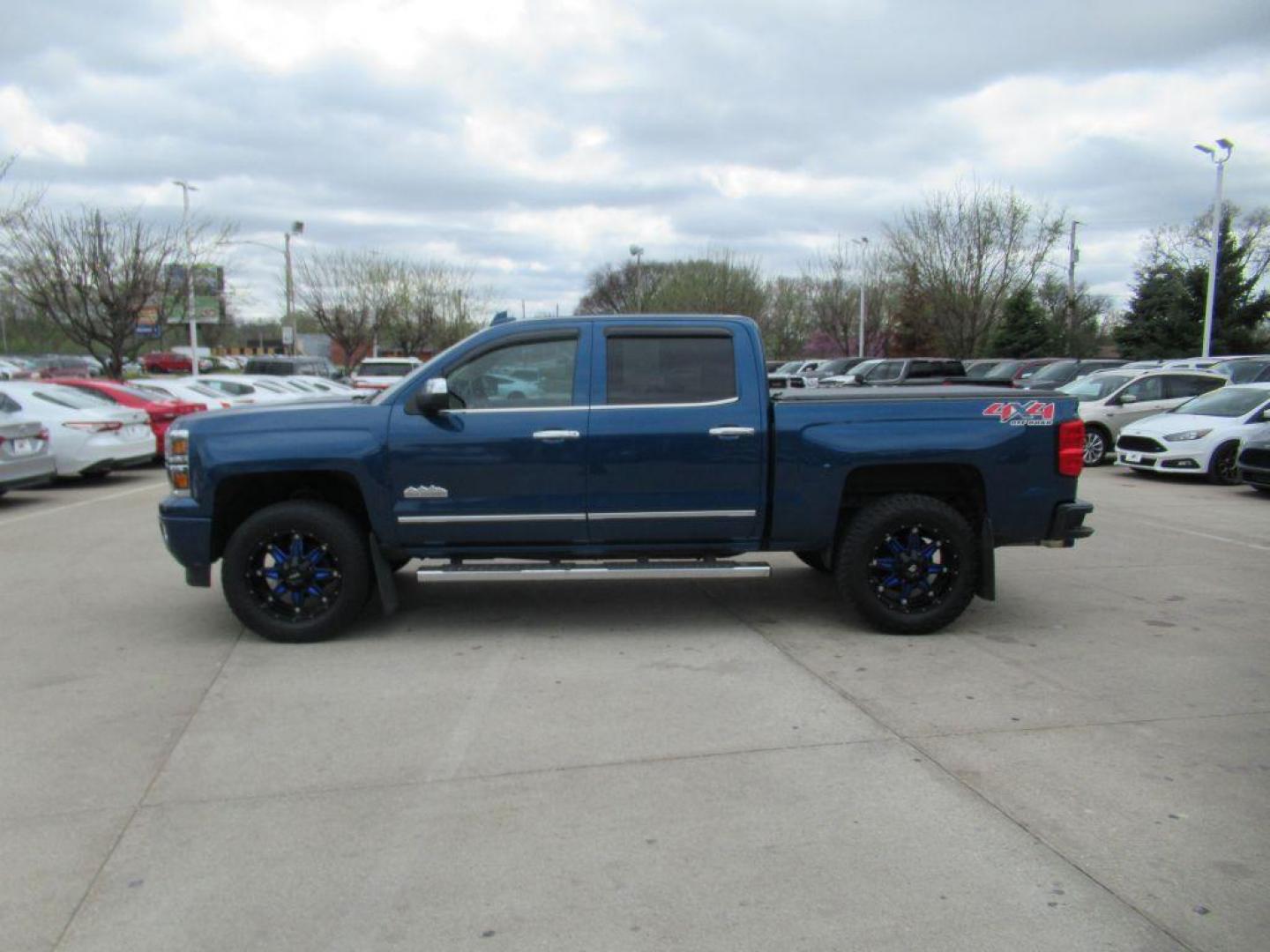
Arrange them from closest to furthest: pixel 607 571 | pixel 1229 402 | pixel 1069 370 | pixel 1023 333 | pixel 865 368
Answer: pixel 607 571
pixel 1229 402
pixel 1069 370
pixel 865 368
pixel 1023 333

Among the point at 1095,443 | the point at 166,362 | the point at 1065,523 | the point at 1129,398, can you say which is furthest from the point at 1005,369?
the point at 166,362

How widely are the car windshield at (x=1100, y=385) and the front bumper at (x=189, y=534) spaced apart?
15.7 meters

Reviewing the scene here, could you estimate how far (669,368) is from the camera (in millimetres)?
6070

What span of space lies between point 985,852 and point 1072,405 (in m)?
A: 3.42

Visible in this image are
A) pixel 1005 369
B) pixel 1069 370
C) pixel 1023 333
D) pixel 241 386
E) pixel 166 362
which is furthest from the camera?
pixel 166 362

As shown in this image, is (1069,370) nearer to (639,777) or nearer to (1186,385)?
(1186,385)

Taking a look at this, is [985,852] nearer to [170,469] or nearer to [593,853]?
[593,853]

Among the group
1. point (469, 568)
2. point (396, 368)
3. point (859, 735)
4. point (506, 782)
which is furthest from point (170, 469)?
point (396, 368)

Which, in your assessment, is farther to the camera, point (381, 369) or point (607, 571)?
point (381, 369)

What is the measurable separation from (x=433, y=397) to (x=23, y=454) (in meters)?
9.08

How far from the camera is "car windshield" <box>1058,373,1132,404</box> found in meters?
18.0

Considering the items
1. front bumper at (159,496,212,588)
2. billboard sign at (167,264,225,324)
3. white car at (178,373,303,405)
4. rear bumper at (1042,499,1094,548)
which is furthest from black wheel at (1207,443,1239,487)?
billboard sign at (167,264,225,324)

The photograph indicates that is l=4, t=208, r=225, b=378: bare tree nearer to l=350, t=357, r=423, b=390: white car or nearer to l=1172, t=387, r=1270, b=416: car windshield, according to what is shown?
l=350, t=357, r=423, b=390: white car

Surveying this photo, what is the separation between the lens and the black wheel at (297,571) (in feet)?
19.4
